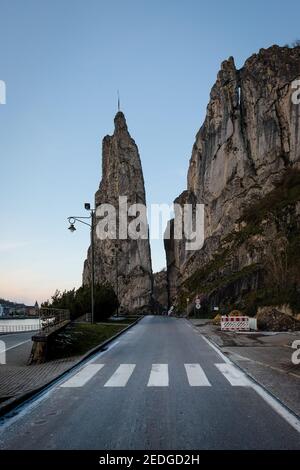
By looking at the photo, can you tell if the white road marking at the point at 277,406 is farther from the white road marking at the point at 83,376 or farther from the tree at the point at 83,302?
the tree at the point at 83,302

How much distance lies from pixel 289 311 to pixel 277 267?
30.3ft

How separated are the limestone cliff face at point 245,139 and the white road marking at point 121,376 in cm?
7081

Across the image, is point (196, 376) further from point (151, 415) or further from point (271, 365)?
point (151, 415)

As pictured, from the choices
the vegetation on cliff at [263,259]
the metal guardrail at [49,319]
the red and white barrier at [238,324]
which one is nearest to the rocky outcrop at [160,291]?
the vegetation on cliff at [263,259]

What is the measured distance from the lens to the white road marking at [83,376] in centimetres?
1063

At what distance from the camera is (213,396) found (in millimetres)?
9008

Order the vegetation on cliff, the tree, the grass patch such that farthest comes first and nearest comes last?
the vegetation on cliff, the tree, the grass patch

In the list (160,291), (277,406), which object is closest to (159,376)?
(277,406)

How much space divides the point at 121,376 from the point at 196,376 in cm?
187

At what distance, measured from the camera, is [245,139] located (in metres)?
93.6

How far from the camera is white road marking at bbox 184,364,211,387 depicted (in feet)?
34.3

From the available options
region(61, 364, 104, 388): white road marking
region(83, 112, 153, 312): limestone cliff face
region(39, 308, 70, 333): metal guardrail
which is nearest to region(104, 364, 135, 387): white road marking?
region(61, 364, 104, 388): white road marking

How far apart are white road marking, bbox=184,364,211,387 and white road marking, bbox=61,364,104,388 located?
2.47 m

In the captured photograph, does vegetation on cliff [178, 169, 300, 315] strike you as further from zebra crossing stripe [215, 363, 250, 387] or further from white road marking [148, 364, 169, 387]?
white road marking [148, 364, 169, 387]
